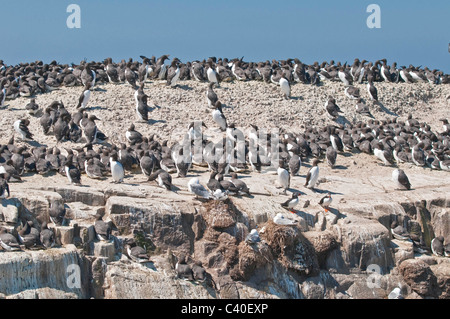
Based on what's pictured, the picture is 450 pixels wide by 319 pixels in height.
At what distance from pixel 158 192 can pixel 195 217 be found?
116cm

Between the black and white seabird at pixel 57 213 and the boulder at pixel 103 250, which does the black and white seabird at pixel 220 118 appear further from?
the black and white seabird at pixel 57 213

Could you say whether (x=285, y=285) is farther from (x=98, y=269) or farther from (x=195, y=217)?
(x=98, y=269)

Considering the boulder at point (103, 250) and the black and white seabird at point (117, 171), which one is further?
the black and white seabird at point (117, 171)

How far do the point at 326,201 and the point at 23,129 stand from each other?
9217 millimetres

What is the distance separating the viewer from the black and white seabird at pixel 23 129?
78.0ft

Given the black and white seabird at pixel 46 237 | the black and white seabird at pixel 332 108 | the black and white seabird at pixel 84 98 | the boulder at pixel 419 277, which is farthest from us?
the black and white seabird at pixel 332 108

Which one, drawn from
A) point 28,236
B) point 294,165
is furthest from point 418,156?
point 28,236

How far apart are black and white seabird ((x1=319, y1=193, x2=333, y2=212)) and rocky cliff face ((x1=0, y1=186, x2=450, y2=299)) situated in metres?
0.21

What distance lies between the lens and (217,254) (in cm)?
1931

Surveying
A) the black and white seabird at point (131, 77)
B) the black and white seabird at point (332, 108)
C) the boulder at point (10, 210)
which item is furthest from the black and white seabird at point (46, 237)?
the black and white seabird at point (332, 108)

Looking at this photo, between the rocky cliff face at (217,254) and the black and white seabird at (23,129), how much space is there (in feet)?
17.0

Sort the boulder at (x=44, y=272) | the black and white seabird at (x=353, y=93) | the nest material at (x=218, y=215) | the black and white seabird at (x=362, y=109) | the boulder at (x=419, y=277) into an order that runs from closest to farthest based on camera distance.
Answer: the boulder at (x=44, y=272) < the nest material at (x=218, y=215) < the boulder at (x=419, y=277) < the black and white seabird at (x=362, y=109) < the black and white seabird at (x=353, y=93)

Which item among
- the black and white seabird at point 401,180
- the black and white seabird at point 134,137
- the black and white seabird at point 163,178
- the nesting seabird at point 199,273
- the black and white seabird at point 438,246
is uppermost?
the black and white seabird at point 134,137

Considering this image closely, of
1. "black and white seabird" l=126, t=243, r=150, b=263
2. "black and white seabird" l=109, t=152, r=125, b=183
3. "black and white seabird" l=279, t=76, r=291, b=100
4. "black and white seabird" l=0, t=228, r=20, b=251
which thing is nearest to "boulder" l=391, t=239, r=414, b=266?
"black and white seabird" l=126, t=243, r=150, b=263
